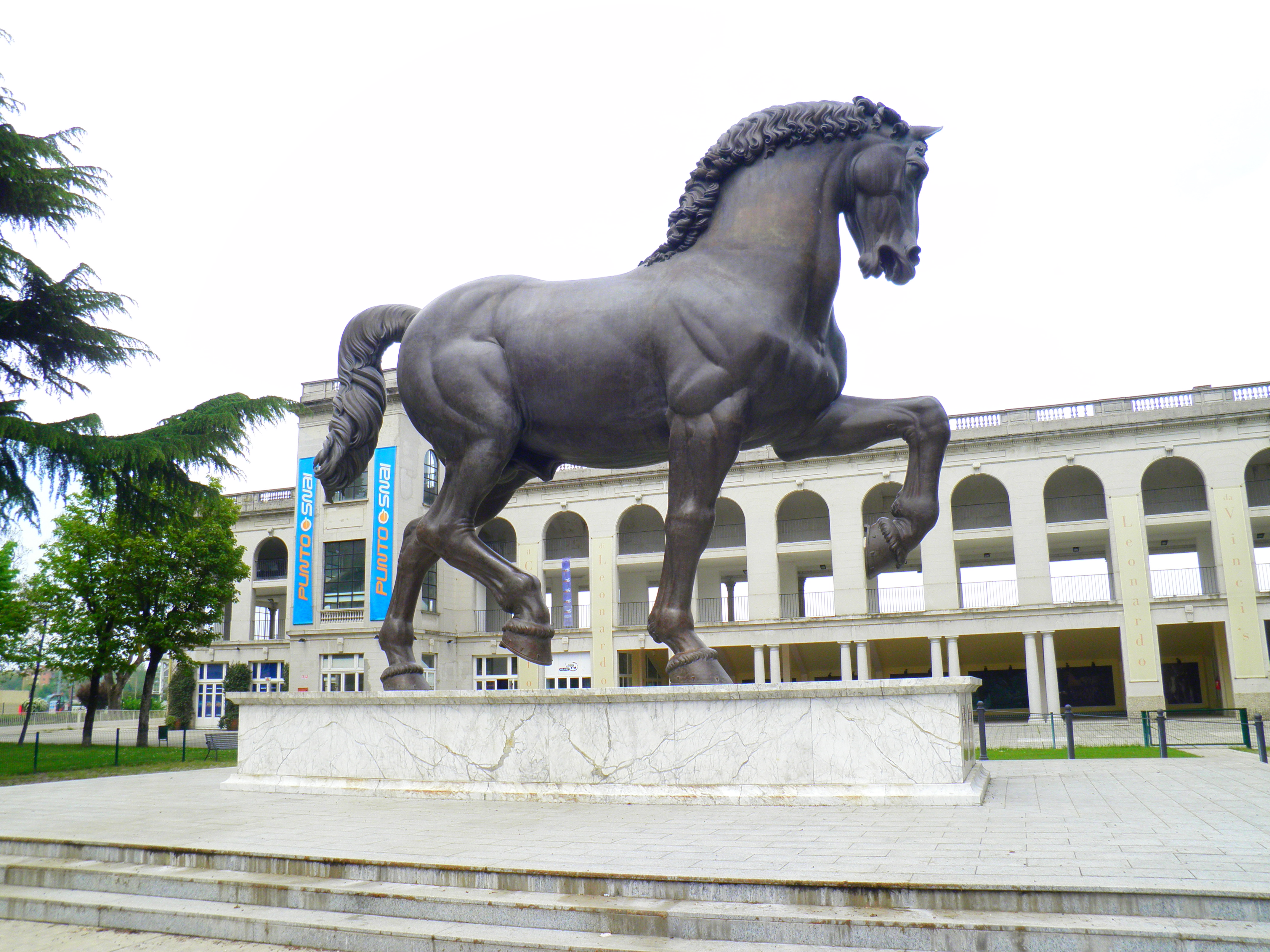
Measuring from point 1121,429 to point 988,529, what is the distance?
5.82m

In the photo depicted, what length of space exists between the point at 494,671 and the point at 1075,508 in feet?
83.9

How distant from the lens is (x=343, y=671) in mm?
39750

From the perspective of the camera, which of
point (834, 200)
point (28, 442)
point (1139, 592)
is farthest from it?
point (1139, 592)

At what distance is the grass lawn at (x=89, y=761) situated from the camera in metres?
16.5

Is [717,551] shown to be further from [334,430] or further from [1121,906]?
[1121,906]

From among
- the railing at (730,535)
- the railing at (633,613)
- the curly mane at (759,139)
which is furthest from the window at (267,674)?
the curly mane at (759,139)

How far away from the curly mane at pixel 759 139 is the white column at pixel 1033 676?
30.9 meters

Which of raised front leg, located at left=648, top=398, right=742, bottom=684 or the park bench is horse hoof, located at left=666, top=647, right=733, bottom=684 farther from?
the park bench

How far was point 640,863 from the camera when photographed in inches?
169

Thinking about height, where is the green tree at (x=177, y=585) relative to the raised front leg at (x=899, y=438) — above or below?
above

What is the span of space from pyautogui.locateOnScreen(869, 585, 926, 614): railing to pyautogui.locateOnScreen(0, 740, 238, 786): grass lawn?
23.2 metres

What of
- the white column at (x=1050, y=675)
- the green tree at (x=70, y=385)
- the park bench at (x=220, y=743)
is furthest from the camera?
the white column at (x=1050, y=675)

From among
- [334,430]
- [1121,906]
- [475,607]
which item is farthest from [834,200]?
[475,607]

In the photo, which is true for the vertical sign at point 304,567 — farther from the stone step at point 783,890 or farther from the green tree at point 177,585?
the stone step at point 783,890
